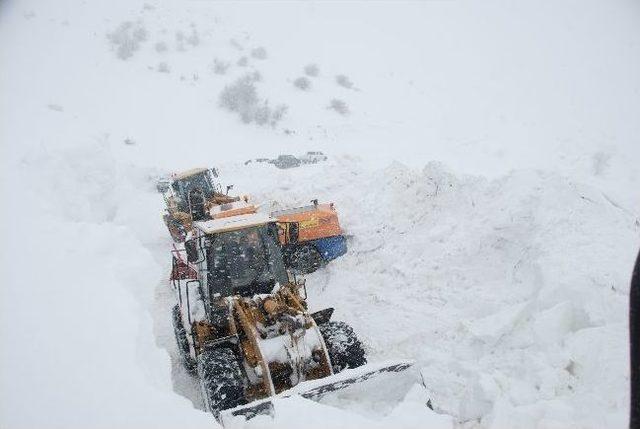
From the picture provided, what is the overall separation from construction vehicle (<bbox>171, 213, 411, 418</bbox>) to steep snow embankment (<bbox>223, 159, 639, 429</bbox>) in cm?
118

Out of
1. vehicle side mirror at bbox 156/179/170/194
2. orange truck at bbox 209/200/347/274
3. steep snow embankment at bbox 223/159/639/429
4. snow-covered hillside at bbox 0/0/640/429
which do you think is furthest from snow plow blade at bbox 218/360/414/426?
vehicle side mirror at bbox 156/179/170/194

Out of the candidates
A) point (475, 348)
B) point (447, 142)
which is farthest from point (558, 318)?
point (447, 142)

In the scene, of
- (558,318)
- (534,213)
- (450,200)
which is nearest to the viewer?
(558,318)

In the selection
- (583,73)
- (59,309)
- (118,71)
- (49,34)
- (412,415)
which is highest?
(49,34)

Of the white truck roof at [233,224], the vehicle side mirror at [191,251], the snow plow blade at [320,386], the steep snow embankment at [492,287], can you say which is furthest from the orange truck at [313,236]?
the snow plow blade at [320,386]

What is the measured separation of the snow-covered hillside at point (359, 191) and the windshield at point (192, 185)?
1500mm

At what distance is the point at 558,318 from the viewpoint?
16.2 feet

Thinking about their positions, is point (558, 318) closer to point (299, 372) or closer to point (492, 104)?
point (299, 372)

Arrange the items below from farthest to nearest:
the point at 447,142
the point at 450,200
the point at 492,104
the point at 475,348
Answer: the point at 492,104, the point at 447,142, the point at 450,200, the point at 475,348

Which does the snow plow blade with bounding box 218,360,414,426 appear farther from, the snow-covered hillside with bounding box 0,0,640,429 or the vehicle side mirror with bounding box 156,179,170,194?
the vehicle side mirror with bounding box 156,179,170,194

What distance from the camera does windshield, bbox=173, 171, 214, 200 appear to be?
11.8 metres

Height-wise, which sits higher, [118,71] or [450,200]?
[118,71]

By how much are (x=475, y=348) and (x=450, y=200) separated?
4.81 meters

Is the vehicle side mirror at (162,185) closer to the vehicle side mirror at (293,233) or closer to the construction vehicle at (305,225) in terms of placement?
the construction vehicle at (305,225)
